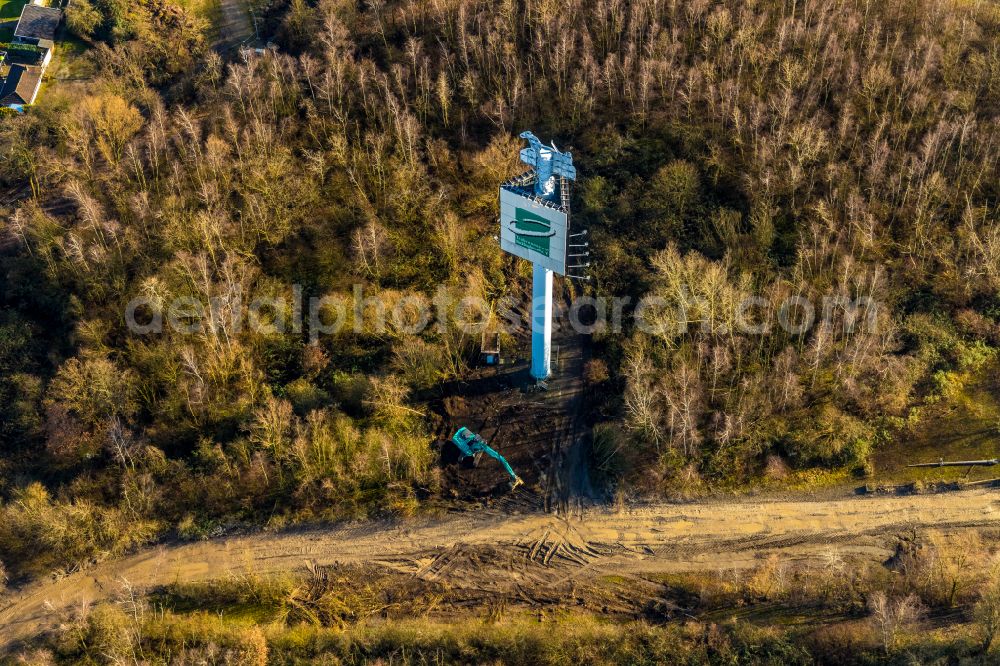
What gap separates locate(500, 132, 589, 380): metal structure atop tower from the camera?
52.9 metres

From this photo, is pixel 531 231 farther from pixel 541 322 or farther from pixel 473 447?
pixel 473 447

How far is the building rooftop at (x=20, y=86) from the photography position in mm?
83062

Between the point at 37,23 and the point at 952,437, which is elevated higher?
the point at 37,23

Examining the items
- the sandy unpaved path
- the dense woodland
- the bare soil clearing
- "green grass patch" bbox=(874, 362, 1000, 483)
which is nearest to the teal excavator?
the bare soil clearing

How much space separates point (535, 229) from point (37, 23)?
67.9 metres

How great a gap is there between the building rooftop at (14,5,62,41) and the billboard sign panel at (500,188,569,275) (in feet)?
207

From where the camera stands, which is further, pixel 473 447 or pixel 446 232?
pixel 446 232

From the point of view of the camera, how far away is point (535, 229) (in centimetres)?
5484

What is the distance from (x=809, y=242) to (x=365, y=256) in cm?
3579

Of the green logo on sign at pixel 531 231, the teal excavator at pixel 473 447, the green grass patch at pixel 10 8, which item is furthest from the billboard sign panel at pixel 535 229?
the green grass patch at pixel 10 8

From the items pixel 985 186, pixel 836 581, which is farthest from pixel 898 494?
pixel 985 186

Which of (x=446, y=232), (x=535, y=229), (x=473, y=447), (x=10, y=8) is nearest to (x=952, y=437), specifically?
(x=535, y=229)

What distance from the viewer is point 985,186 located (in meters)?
67.8

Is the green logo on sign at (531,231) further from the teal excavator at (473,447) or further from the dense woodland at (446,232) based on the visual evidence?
the teal excavator at (473,447)
